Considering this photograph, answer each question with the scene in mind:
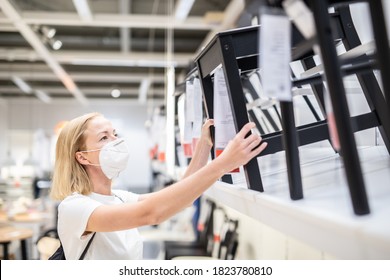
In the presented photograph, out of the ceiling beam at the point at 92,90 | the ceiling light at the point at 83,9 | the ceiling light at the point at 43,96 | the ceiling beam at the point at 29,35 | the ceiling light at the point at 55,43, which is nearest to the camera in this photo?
the ceiling beam at the point at 29,35

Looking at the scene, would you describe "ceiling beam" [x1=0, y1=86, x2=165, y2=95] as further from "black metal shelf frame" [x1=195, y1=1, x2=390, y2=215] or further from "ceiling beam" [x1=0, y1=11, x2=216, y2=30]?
"black metal shelf frame" [x1=195, y1=1, x2=390, y2=215]

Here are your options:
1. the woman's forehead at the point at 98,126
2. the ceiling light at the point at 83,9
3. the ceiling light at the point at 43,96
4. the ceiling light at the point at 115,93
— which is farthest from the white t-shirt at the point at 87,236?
the ceiling light at the point at 43,96

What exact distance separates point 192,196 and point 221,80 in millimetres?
334

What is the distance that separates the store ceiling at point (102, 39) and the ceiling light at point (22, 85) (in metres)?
0.03

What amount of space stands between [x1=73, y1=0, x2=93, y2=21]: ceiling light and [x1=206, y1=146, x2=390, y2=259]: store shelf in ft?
10.9

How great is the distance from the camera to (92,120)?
1658 millimetres

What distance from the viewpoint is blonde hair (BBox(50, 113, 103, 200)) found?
160cm

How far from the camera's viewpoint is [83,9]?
4398mm

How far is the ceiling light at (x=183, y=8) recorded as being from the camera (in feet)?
13.4

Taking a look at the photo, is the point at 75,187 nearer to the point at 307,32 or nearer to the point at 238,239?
the point at 307,32

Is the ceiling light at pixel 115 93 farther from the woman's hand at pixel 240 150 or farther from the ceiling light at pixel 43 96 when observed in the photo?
the woman's hand at pixel 240 150

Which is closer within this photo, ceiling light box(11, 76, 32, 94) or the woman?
the woman

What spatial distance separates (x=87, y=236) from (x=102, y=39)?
216 inches

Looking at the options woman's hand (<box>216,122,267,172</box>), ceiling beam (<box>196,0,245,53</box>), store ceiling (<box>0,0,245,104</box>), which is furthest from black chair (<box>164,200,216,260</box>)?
woman's hand (<box>216,122,267,172</box>)
